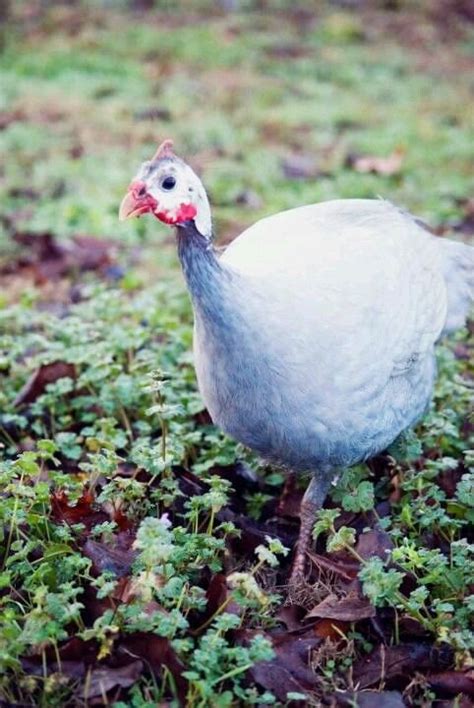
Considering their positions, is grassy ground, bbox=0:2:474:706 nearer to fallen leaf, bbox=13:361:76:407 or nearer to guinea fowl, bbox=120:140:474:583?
fallen leaf, bbox=13:361:76:407

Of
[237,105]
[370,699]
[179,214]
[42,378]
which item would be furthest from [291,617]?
[237,105]

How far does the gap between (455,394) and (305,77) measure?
5.02 meters

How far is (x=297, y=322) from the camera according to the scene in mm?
2773

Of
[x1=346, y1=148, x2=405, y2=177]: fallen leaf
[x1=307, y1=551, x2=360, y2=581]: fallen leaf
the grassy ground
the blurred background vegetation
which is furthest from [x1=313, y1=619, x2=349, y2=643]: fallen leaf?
[x1=346, y1=148, x2=405, y2=177]: fallen leaf

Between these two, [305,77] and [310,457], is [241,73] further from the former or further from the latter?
[310,457]

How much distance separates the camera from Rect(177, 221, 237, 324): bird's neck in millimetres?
2609

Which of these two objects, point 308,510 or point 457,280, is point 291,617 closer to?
point 308,510

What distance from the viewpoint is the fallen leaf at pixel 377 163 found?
607cm

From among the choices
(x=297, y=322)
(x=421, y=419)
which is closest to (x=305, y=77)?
(x=421, y=419)

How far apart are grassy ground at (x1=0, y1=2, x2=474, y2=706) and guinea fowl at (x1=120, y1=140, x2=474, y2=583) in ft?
0.55

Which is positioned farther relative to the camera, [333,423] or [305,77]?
[305,77]

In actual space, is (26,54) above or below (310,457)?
above

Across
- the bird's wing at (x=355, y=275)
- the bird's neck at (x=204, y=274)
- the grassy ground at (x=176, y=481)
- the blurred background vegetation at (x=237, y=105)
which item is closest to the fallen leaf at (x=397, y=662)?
the grassy ground at (x=176, y=481)

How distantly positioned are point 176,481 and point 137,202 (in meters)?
0.86
